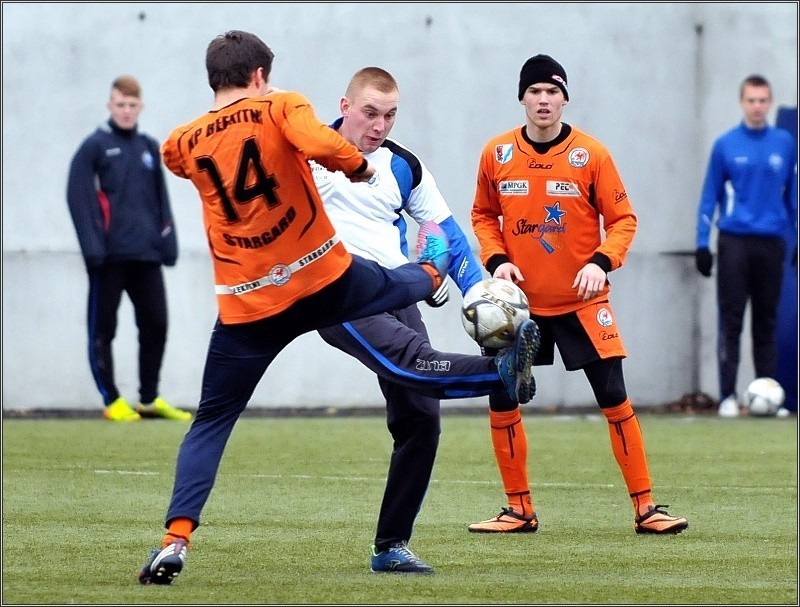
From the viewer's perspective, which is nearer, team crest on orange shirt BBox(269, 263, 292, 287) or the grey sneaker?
team crest on orange shirt BBox(269, 263, 292, 287)

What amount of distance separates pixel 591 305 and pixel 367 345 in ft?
6.53

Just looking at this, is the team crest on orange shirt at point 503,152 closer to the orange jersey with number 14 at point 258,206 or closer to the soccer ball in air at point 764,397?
the orange jersey with number 14 at point 258,206

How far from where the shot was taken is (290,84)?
14.6 m

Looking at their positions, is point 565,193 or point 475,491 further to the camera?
point 475,491

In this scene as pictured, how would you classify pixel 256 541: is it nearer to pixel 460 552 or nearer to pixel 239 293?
pixel 460 552

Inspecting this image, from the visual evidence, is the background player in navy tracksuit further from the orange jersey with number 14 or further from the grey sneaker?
the orange jersey with number 14

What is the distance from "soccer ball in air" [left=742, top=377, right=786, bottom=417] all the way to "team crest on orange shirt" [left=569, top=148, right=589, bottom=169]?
6.94m

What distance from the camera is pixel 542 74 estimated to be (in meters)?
7.61

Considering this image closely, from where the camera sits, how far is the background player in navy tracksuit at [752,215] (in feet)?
46.6

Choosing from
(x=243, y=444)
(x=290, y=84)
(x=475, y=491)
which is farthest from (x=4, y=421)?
(x=475, y=491)

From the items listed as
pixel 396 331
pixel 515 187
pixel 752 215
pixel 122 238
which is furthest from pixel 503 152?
pixel 752 215

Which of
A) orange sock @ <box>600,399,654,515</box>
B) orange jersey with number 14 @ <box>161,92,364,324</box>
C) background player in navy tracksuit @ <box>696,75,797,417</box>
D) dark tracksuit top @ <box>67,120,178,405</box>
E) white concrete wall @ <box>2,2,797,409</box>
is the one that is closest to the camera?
orange jersey with number 14 @ <box>161,92,364,324</box>

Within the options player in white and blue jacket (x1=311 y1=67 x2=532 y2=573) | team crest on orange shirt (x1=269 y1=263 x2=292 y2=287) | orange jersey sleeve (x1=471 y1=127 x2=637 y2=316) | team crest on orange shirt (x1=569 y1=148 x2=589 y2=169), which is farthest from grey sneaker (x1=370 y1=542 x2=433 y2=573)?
team crest on orange shirt (x1=569 y1=148 x2=589 y2=169)

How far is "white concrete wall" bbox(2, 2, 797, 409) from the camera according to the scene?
47.6 feet
